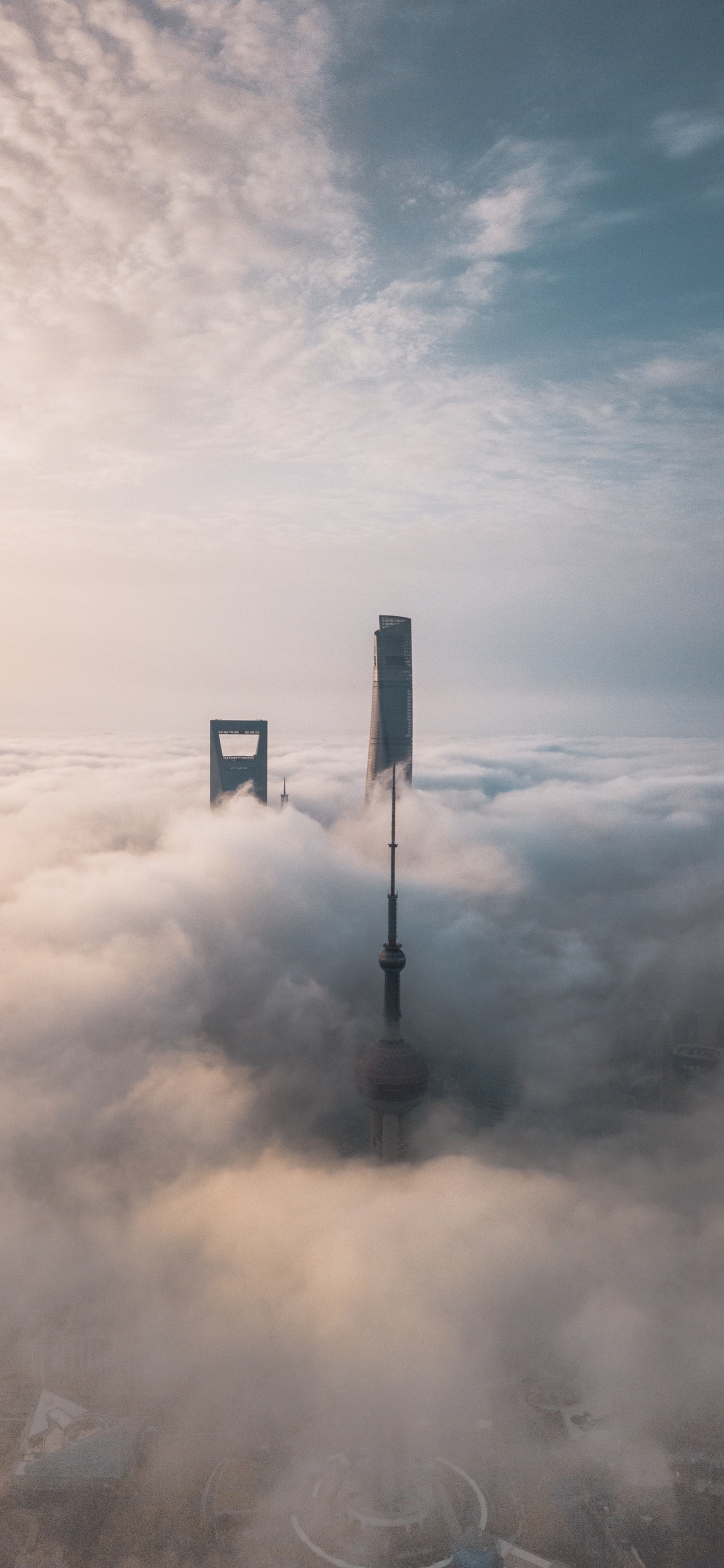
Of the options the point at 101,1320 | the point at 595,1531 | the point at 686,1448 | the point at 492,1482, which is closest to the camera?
the point at 595,1531

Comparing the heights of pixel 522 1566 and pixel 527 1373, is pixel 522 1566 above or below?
above

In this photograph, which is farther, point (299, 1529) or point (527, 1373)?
point (527, 1373)

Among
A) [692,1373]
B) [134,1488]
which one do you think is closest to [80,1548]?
[134,1488]

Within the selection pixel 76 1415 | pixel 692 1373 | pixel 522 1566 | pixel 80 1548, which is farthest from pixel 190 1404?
pixel 692 1373

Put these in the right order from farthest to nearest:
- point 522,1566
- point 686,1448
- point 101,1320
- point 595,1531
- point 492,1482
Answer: point 101,1320 → point 686,1448 → point 492,1482 → point 595,1531 → point 522,1566

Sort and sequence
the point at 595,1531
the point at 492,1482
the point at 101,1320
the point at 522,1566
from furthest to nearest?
1. the point at 101,1320
2. the point at 492,1482
3. the point at 595,1531
4. the point at 522,1566

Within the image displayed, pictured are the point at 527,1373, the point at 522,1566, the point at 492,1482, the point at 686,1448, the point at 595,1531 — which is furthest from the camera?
the point at 527,1373

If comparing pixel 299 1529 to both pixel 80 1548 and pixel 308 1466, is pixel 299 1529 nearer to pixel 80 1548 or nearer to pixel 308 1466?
pixel 308 1466

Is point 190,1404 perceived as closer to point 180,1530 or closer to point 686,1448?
point 180,1530

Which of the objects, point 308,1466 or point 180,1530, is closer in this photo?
point 180,1530
